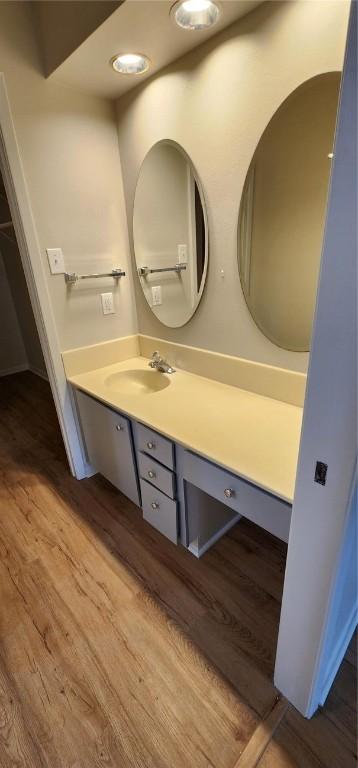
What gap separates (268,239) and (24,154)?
1149 millimetres

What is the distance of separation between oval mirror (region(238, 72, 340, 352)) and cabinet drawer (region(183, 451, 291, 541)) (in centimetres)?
57

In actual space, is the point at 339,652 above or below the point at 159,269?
below

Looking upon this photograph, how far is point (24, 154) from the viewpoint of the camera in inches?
57.1

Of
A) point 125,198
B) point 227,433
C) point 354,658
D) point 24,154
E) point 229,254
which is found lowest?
point 354,658

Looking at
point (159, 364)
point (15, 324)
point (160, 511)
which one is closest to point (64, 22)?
point (159, 364)

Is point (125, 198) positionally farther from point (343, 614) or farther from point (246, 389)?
point (343, 614)

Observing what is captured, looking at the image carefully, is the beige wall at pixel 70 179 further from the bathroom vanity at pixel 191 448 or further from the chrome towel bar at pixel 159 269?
the bathroom vanity at pixel 191 448

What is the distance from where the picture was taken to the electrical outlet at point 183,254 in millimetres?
1591

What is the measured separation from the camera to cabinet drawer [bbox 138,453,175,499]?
4.50ft

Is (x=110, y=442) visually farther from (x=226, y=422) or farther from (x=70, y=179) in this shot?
(x=70, y=179)

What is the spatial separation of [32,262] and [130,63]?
0.92 metres

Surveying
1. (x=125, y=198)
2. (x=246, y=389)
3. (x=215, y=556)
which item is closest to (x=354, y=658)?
(x=215, y=556)

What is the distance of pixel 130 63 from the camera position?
1.33 m

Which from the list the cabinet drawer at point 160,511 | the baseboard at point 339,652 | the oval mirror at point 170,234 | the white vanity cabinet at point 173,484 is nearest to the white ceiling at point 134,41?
the oval mirror at point 170,234
